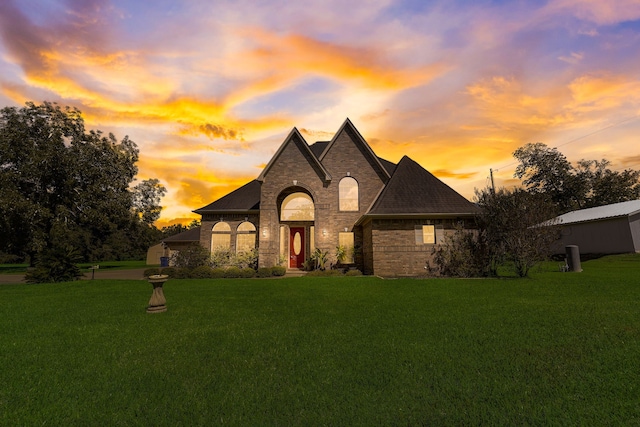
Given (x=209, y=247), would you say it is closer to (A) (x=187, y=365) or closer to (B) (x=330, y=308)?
(B) (x=330, y=308)

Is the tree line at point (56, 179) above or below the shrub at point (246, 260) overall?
above

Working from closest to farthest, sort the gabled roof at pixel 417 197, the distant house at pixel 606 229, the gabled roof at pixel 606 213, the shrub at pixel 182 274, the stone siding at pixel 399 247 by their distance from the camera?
the stone siding at pixel 399 247, the gabled roof at pixel 417 197, the shrub at pixel 182 274, the distant house at pixel 606 229, the gabled roof at pixel 606 213

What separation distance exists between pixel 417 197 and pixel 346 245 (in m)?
5.88

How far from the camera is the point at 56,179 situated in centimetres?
3008

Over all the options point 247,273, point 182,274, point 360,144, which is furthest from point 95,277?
point 360,144

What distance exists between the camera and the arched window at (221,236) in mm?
22875

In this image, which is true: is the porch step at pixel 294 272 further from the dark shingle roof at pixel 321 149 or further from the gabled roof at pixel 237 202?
the dark shingle roof at pixel 321 149

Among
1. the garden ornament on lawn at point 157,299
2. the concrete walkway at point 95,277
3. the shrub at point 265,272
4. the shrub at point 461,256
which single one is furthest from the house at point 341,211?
the garden ornament on lawn at point 157,299

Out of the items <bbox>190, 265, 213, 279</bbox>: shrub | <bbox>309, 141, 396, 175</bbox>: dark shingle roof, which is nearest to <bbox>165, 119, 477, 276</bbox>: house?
<bbox>309, 141, 396, 175</bbox>: dark shingle roof

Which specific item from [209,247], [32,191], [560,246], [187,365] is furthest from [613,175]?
[32,191]

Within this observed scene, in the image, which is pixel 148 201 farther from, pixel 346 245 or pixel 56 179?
pixel 346 245

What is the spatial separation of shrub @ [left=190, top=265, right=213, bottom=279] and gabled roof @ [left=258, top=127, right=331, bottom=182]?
277 inches

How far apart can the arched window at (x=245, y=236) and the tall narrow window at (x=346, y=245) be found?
22.1 ft

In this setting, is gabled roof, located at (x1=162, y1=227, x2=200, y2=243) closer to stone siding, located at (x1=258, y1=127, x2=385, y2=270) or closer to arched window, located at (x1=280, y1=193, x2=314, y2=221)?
arched window, located at (x1=280, y1=193, x2=314, y2=221)
